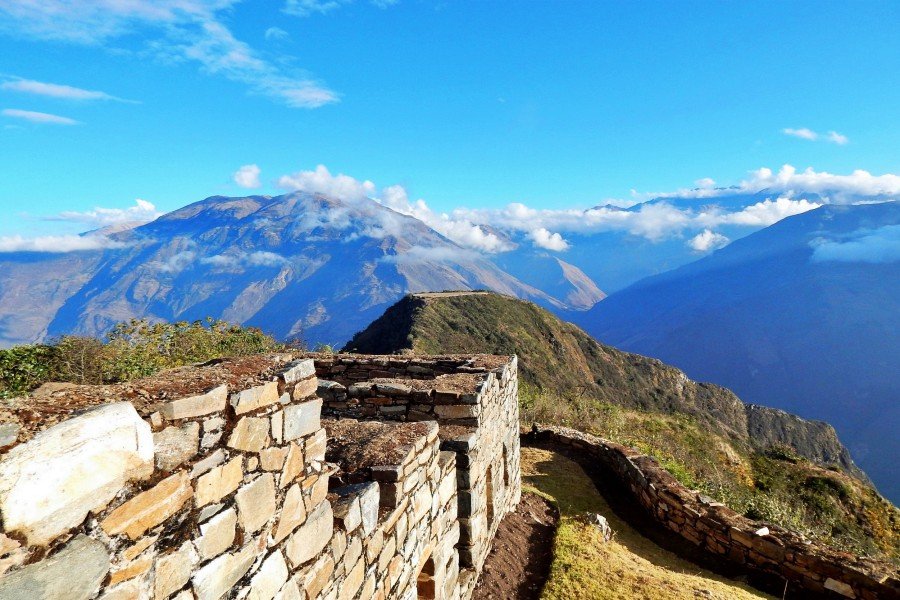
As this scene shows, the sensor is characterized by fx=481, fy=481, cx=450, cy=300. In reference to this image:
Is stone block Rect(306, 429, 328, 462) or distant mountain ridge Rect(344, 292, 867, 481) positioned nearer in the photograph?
stone block Rect(306, 429, 328, 462)

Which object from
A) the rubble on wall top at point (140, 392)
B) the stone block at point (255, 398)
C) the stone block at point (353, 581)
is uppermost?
the rubble on wall top at point (140, 392)

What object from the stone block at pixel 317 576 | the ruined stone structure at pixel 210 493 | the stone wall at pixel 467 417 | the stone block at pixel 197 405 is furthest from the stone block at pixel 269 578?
the stone wall at pixel 467 417

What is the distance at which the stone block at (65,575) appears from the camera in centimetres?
151

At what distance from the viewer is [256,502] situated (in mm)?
2559

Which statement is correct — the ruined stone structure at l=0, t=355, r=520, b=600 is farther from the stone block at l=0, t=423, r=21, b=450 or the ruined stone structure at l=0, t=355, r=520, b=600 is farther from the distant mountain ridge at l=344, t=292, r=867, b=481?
the distant mountain ridge at l=344, t=292, r=867, b=481

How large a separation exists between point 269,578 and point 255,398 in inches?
39.5

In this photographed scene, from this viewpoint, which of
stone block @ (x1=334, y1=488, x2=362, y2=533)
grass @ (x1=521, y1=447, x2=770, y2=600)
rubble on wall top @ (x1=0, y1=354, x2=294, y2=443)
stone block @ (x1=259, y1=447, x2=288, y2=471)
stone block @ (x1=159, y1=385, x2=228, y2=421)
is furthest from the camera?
grass @ (x1=521, y1=447, x2=770, y2=600)

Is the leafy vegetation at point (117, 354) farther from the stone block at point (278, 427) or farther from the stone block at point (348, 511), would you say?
the stone block at point (278, 427)

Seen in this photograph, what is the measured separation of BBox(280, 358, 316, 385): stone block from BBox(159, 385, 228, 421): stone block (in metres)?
0.49

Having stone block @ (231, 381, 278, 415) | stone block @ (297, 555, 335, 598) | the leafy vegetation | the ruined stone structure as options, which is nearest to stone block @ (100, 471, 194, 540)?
the ruined stone structure

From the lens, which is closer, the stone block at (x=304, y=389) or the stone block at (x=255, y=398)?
the stone block at (x=255, y=398)

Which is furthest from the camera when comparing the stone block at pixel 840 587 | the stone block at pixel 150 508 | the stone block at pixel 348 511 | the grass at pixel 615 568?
the stone block at pixel 840 587

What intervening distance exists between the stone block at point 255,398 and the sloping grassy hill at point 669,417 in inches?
475

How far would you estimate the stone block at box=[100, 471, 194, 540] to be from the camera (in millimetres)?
1854
